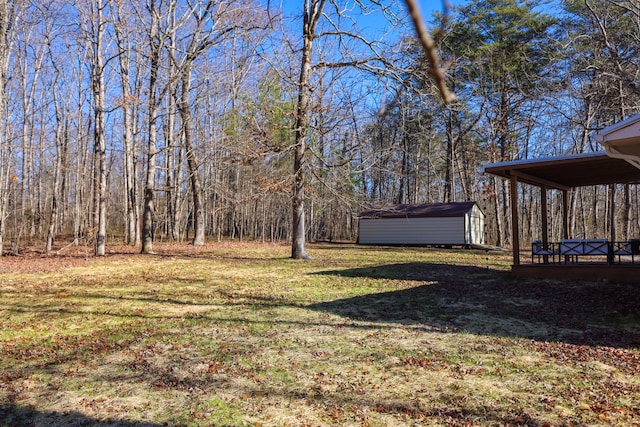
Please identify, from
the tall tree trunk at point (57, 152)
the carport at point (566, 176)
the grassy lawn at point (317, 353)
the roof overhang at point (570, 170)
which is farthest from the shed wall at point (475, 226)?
the tall tree trunk at point (57, 152)

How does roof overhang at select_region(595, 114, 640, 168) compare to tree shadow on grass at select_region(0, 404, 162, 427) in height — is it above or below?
above

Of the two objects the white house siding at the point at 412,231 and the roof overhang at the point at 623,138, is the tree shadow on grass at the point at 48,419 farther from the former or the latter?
the white house siding at the point at 412,231

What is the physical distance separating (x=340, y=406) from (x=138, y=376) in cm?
208

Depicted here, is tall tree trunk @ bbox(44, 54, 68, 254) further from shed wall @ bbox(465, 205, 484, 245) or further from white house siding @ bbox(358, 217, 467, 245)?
shed wall @ bbox(465, 205, 484, 245)

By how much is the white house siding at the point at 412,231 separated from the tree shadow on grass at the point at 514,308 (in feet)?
44.5

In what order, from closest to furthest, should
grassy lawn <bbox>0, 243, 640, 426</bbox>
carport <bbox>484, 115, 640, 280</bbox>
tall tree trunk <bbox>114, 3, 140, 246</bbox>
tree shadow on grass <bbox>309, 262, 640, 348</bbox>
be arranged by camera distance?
grassy lawn <bbox>0, 243, 640, 426</bbox> → tree shadow on grass <bbox>309, 262, 640, 348</bbox> → carport <bbox>484, 115, 640, 280</bbox> → tall tree trunk <bbox>114, 3, 140, 246</bbox>

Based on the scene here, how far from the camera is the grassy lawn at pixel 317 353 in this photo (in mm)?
3598

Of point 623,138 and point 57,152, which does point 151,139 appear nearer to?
point 57,152

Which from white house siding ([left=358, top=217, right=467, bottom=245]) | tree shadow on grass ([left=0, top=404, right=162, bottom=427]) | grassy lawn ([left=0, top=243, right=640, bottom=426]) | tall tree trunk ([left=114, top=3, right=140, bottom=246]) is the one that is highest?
tall tree trunk ([left=114, top=3, right=140, bottom=246])

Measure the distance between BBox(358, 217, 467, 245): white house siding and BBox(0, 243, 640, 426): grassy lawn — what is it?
47.3ft

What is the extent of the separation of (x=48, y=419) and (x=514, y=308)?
6.68 m

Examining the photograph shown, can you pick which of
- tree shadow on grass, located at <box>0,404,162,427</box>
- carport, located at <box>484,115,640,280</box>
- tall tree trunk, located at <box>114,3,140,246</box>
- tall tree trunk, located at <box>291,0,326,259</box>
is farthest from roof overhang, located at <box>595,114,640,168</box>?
tall tree trunk, located at <box>114,3,140,246</box>

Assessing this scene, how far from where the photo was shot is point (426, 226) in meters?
24.5

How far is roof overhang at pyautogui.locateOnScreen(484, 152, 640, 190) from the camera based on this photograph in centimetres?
970
